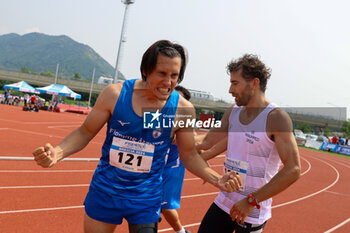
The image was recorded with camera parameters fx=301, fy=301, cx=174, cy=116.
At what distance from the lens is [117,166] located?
197cm

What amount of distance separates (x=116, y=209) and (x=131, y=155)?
36cm

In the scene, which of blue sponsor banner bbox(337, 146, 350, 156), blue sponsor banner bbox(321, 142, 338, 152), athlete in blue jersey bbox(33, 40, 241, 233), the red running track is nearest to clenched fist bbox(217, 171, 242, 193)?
athlete in blue jersey bbox(33, 40, 241, 233)

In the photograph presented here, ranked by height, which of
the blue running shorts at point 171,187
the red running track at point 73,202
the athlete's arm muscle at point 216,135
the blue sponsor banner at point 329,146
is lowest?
the blue sponsor banner at point 329,146

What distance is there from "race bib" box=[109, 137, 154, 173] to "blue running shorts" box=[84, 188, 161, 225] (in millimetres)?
205

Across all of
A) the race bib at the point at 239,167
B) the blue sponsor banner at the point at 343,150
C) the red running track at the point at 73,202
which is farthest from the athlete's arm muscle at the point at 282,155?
the blue sponsor banner at the point at 343,150

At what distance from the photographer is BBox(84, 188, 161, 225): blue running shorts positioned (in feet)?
6.32

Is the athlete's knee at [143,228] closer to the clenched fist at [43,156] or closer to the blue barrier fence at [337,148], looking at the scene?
the clenched fist at [43,156]

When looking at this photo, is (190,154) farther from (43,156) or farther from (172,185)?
(172,185)

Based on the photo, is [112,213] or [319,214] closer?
[112,213]

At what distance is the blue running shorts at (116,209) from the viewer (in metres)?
1.93

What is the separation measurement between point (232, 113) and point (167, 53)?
1.07 meters

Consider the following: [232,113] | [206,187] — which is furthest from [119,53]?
[232,113]

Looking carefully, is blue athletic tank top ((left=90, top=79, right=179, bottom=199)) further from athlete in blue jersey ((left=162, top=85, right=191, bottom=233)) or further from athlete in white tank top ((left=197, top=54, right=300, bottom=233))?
athlete in blue jersey ((left=162, top=85, right=191, bottom=233))

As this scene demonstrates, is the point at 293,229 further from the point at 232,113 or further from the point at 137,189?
the point at 137,189
